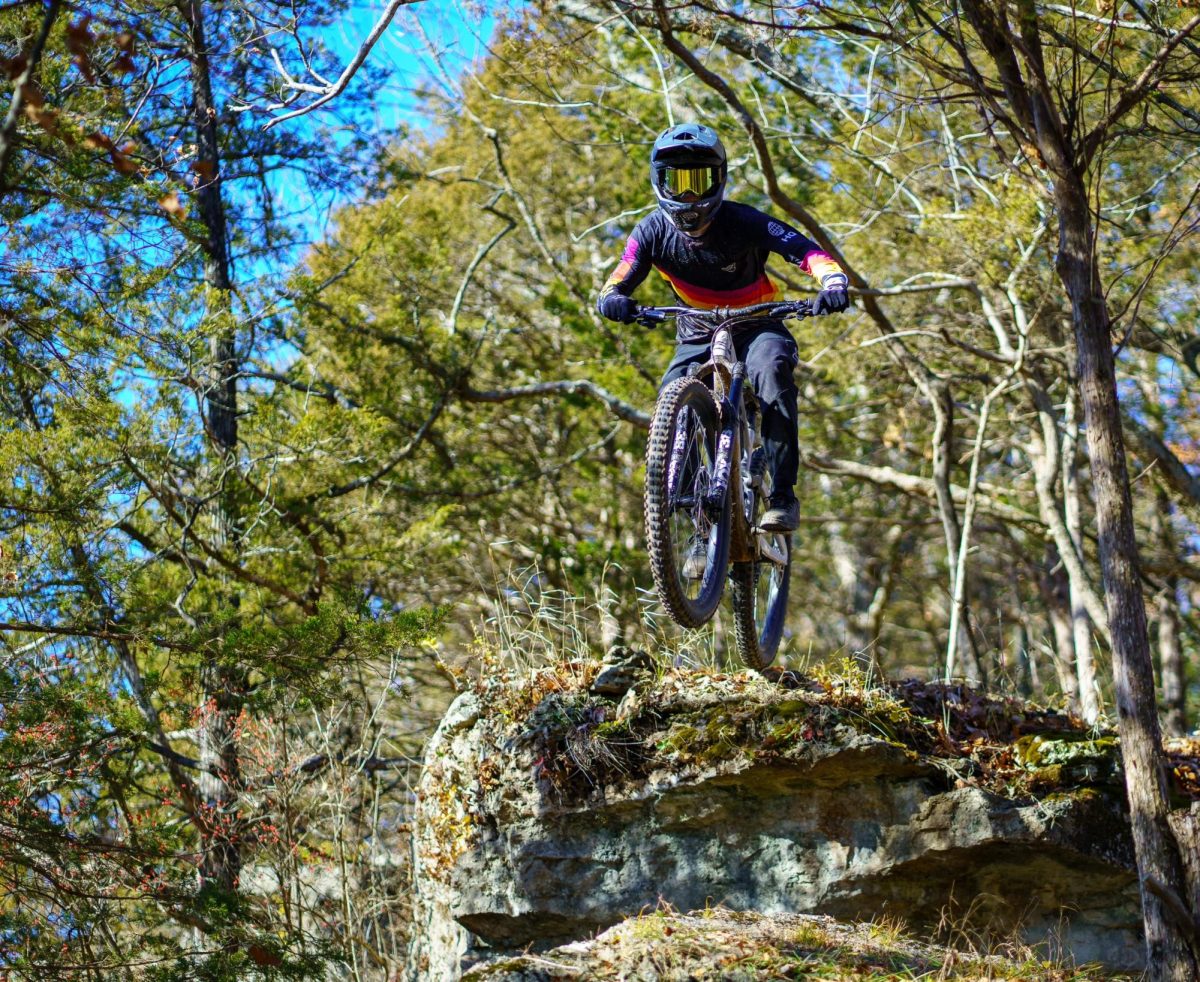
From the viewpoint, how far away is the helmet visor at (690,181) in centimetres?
659

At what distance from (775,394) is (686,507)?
34.6 inches

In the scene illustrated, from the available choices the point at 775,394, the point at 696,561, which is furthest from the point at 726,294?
the point at 696,561

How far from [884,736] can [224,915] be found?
13.6ft

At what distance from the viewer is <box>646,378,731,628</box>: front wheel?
6125mm

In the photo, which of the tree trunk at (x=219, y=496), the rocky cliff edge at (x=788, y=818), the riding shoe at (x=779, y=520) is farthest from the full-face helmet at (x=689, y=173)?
the tree trunk at (x=219, y=496)

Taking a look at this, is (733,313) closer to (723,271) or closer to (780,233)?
(723,271)

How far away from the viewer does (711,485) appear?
6520 mm

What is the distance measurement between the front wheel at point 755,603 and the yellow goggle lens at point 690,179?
176cm

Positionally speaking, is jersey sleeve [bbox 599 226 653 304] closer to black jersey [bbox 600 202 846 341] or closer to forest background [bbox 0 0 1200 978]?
black jersey [bbox 600 202 846 341]

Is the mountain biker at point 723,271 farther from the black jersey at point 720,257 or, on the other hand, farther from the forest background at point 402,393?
the forest background at point 402,393

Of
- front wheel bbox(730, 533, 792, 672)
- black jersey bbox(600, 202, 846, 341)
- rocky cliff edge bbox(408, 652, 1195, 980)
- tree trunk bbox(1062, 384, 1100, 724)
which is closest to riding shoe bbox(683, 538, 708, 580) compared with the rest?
front wheel bbox(730, 533, 792, 672)

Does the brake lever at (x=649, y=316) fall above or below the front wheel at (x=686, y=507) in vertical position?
above

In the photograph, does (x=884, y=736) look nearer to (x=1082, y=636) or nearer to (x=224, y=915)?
(x=224, y=915)

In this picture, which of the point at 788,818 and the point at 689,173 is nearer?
the point at 689,173
